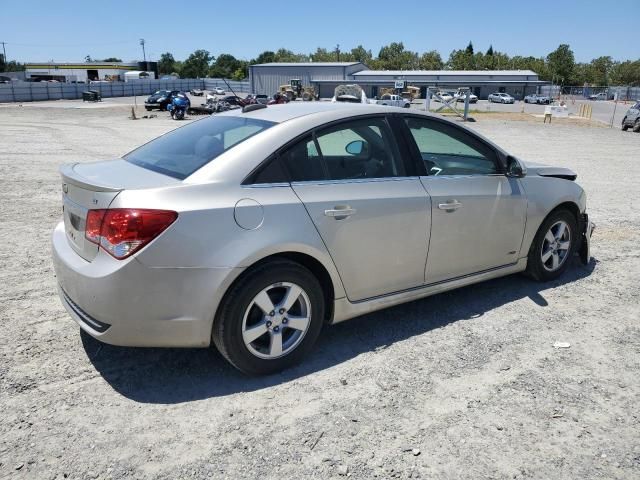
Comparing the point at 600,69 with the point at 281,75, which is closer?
the point at 281,75

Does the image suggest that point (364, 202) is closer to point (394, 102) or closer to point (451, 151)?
point (451, 151)

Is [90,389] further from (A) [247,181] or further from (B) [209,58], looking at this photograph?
(B) [209,58]

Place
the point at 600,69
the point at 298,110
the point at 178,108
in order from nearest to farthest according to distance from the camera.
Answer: the point at 298,110 → the point at 178,108 → the point at 600,69

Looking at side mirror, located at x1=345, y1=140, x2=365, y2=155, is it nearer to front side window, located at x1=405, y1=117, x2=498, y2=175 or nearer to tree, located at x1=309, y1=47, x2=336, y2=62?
front side window, located at x1=405, y1=117, x2=498, y2=175

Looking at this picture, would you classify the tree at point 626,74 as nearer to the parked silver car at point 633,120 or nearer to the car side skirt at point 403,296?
the parked silver car at point 633,120

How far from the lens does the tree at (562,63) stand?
110312 millimetres

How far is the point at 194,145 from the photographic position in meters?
3.56

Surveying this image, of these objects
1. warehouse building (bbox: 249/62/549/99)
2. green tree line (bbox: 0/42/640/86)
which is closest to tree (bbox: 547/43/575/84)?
green tree line (bbox: 0/42/640/86)

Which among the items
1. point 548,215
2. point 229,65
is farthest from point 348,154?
point 229,65

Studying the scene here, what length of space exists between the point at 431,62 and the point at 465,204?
135657 mm

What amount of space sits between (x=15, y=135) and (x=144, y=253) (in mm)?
19177

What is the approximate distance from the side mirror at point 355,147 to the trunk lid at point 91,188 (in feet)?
4.46

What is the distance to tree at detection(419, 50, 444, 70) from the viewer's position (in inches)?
5098

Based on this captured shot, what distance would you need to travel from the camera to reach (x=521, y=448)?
8.79 feet
